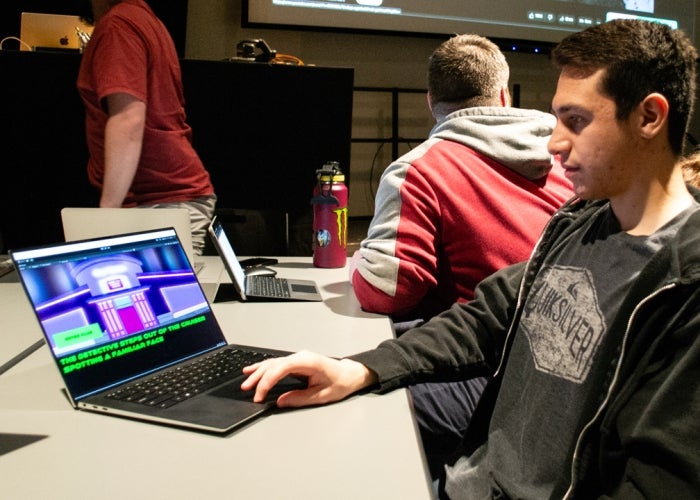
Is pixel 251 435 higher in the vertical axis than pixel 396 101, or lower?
lower

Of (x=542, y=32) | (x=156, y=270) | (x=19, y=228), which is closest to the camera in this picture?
(x=156, y=270)

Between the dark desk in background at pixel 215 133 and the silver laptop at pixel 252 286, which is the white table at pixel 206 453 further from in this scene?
the dark desk in background at pixel 215 133

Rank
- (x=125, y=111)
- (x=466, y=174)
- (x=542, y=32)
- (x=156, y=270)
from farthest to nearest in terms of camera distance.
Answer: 1. (x=542, y=32)
2. (x=125, y=111)
3. (x=466, y=174)
4. (x=156, y=270)

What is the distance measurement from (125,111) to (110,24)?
0.84 ft

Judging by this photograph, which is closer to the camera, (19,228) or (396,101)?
(19,228)

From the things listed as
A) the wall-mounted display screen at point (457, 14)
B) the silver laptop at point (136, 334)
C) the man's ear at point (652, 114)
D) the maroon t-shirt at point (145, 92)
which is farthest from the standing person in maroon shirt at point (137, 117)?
the wall-mounted display screen at point (457, 14)

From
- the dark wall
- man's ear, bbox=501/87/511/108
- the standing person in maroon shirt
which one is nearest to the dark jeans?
man's ear, bbox=501/87/511/108

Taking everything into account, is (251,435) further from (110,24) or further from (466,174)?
(110,24)

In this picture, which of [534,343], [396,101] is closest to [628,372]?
[534,343]

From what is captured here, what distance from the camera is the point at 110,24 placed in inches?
79.0

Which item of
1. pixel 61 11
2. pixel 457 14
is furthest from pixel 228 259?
pixel 457 14

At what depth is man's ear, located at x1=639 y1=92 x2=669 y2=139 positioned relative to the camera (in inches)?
38.4

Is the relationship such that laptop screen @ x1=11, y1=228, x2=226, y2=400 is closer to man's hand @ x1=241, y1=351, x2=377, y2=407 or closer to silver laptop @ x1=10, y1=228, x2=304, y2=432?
silver laptop @ x1=10, y1=228, x2=304, y2=432

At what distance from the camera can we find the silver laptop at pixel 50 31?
10.6 ft
